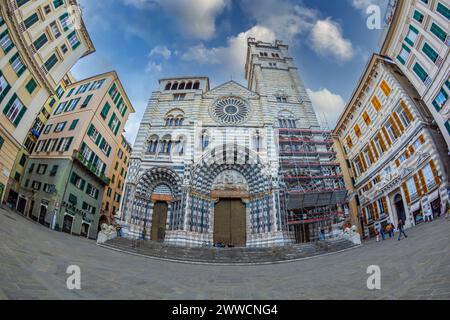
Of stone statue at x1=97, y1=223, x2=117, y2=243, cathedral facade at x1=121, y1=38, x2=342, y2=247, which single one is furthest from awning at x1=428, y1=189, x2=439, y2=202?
stone statue at x1=97, y1=223, x2=117, y2=243

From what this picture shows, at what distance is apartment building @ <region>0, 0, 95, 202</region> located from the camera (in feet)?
46.8

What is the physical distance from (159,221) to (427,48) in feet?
84.0

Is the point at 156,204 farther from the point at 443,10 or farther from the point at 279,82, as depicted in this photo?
the point at 443,10

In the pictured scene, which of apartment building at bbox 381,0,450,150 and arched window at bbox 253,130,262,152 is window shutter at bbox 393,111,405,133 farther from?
arched window at bbox 253,130,262,152

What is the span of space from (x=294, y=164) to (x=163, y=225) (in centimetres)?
1355

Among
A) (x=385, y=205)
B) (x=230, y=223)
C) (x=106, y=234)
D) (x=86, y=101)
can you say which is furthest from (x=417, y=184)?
(x=86, y=101)

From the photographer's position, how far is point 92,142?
21.9 meters

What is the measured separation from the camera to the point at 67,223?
723 inches

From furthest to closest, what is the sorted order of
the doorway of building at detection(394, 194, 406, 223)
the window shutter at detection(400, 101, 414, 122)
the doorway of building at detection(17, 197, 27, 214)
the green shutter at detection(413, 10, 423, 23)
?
1. the doorway of building at detection(394, 194, 406, 223)
2. the doorway of building at detection(17, 197, 27, 214)
3. the window shutter at detection(400, 101, 414, 122)
4. the green shutter at detection(413, 10, 423, 23)

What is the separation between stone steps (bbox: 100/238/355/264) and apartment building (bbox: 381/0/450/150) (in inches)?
435

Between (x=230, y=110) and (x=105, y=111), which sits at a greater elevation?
(x=230, y=110)

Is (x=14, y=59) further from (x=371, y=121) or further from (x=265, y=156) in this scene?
(x=371, y=121)

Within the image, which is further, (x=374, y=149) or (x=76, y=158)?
(x=374, y=149)

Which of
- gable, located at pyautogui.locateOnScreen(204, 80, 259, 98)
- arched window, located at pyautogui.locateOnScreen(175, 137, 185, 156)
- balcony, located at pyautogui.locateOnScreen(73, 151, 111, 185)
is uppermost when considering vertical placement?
gable, located at pyautogui.locateOnScreen(204, 80, 259, 98)
